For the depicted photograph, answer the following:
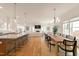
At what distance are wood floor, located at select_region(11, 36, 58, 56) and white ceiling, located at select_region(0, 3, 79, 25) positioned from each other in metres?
0.64

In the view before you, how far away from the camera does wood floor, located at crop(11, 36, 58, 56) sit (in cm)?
411

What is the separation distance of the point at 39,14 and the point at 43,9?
0.27 metres

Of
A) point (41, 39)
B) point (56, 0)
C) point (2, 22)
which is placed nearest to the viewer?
point (56, 0)

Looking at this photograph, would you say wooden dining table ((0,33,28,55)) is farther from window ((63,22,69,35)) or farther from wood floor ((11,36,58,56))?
window ((63,22,69,35))

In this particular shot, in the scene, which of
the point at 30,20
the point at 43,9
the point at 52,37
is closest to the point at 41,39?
the point at 52,37

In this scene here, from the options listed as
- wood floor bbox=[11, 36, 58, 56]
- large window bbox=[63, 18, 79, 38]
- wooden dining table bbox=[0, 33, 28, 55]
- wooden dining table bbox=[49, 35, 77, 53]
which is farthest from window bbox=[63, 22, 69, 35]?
wooden dining table bbox=[0, 33, 28, 55]

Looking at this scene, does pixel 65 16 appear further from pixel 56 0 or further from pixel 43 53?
pixel 43 53

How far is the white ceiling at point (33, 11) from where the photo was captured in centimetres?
401

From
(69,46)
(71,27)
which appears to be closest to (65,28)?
(71,27)

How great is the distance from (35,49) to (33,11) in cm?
130

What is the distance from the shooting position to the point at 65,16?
13.7 ft

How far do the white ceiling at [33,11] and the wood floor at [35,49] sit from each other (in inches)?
25.3

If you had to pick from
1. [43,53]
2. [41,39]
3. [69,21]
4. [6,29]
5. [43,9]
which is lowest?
[43,53]

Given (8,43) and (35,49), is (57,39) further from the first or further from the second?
(8,43)
